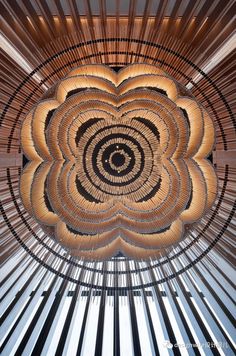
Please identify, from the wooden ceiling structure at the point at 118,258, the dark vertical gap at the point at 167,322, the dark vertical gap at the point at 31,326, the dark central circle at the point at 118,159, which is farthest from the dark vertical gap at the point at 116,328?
the dark central circle at the point at 118,159

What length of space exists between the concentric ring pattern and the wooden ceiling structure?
241 millimetres

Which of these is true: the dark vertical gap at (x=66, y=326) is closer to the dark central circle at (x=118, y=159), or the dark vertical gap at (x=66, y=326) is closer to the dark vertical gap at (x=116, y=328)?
the dark vertical gap at (x=116, y=328)

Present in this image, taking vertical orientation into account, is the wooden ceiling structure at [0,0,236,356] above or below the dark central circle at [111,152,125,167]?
above

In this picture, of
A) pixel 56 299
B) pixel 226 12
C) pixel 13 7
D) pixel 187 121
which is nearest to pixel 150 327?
pixel 56 299

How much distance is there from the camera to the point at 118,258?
2305mm

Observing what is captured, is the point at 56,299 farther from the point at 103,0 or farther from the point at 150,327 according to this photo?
the point at 103,0

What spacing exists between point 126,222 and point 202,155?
0.63 meters

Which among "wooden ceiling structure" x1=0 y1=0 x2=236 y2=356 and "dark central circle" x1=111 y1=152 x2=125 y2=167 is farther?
"wooden ceiling structure" x1=0 y1=0 x2=236 y2=356

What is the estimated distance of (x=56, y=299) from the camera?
2.33m

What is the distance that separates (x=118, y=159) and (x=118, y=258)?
3.00 ft

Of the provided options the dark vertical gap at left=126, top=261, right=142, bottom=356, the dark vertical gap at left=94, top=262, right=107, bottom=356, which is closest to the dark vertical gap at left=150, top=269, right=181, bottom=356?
the dark vertical gap at left=126, top=261, right=142, bottom=356

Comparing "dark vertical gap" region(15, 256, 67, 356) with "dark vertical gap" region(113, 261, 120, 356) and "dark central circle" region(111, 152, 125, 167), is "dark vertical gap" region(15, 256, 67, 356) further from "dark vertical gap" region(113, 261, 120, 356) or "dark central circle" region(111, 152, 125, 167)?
"dark central circle" region(111, 152, 125, 167)

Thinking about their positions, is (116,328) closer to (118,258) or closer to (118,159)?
(118,258)

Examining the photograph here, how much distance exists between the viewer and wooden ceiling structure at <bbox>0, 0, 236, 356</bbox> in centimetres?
199
